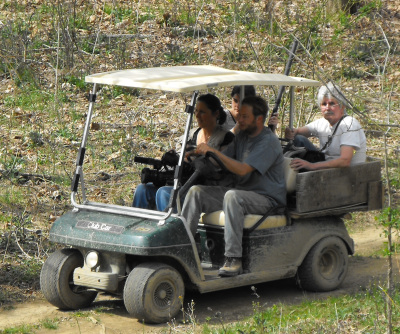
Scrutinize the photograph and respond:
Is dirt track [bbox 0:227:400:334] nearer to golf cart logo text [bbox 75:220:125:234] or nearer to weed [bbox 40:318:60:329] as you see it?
weed [bbox 40:318:60:329]

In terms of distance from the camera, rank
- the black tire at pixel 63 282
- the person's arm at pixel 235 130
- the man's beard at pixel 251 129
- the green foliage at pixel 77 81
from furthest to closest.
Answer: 1. the green foliage at pixel 77 81
2. the person's arm at pixel 235 130
3. the man's beard at pixel 251 129
4. the black tire at pixel 63 282

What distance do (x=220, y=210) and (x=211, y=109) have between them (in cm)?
100

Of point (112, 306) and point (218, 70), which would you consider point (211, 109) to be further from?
point (112, 306)

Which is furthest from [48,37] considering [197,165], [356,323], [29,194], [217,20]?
[356,323]

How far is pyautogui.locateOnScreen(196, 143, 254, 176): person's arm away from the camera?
646 centimetres

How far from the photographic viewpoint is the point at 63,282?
6418 mm

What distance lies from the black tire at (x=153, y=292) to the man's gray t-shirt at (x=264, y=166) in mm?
1095

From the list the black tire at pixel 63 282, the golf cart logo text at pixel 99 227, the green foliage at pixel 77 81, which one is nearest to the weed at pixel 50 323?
the black tire at pixel 63 282

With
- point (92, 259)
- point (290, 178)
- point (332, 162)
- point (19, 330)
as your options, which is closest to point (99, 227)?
point (92, 259)

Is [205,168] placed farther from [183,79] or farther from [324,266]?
[324,266]

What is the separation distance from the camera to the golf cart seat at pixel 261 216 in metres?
6.56

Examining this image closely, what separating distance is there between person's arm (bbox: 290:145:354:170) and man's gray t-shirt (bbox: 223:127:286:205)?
156 millimetres

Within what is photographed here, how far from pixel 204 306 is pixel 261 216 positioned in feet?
2.92

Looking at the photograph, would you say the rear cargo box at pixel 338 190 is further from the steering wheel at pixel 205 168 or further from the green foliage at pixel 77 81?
the green foliage at pixel 77 81
